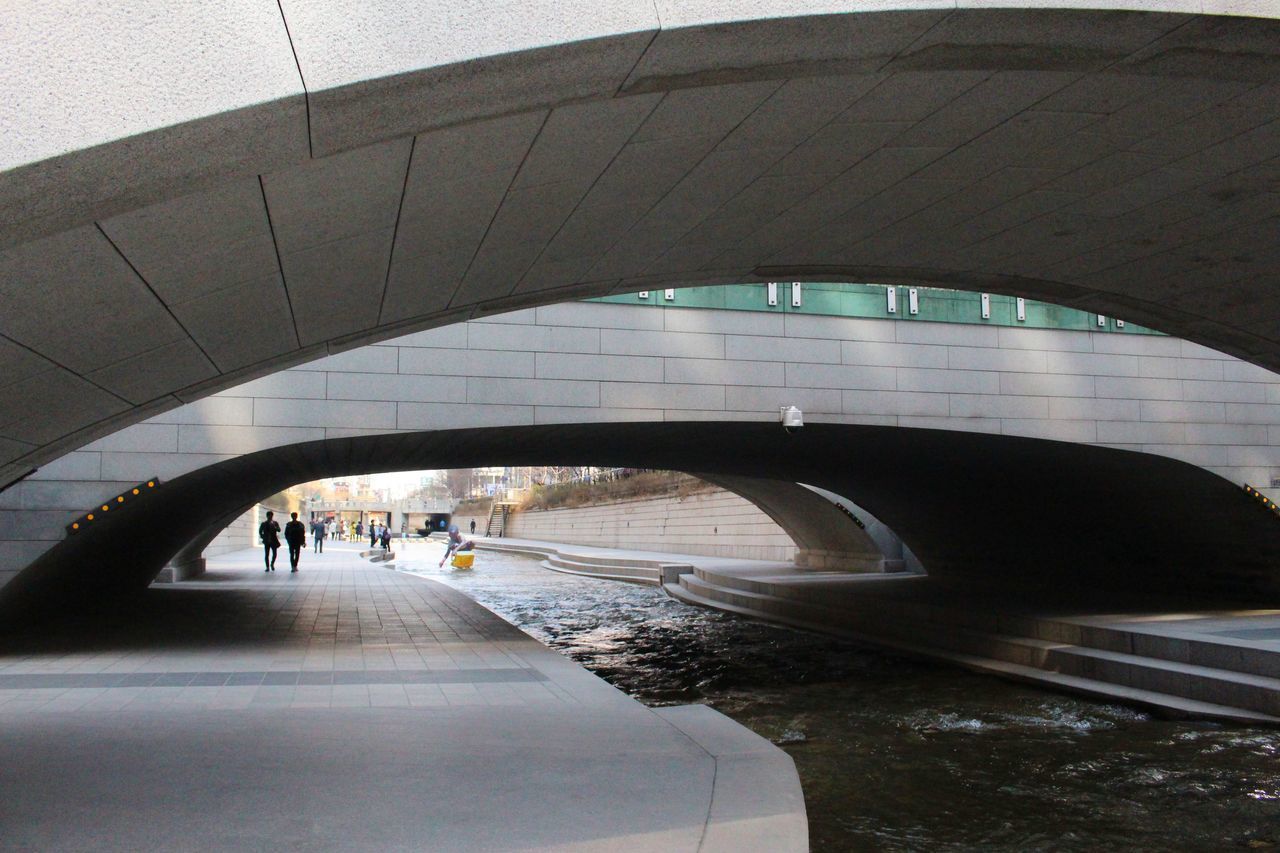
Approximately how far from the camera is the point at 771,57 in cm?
358

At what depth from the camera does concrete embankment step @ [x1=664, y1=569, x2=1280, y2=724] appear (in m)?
10.7

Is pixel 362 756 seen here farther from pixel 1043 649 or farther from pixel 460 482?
pixel 460 482

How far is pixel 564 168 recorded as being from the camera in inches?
201

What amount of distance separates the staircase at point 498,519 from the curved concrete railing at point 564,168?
6802cm

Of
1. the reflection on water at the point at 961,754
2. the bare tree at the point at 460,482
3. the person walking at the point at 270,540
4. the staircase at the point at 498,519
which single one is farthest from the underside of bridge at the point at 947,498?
the bare tree at the point at 460,482

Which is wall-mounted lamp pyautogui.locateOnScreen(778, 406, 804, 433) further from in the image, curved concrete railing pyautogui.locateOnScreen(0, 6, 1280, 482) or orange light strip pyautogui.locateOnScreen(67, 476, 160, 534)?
orange light strip pyautogui.locateOnScreen(67, 476, 160, 534)

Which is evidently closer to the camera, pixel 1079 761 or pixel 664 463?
pixel 1079 761

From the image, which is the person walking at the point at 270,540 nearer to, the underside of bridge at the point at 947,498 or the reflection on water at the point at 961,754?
the underside of bridge at the point at 947,498

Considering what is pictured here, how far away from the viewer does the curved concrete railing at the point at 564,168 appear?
Answer: 2986 millimetres

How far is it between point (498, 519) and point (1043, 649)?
2629 inches

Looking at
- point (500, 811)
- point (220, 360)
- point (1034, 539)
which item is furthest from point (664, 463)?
point (500, 811)

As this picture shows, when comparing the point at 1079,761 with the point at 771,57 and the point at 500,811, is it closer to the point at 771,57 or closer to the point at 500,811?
the point at 500,811

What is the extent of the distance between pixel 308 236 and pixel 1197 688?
34.6 ft

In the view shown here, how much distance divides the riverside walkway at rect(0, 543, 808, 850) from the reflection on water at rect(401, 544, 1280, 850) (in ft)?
4.23
